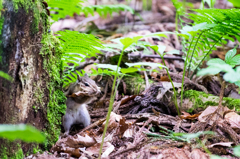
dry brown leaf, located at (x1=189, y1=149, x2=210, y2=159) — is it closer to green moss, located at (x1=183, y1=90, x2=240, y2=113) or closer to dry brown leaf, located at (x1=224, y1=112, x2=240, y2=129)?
dry brown leaf, located at (x1=224, y1=112, x2=240, y2=129)

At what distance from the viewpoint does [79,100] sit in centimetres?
286

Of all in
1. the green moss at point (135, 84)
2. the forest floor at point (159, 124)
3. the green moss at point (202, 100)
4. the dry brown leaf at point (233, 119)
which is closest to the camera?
the forest floor at point (159, 124)

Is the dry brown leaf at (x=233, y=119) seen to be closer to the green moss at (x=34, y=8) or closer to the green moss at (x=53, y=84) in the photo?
the green moss at (x=53, y=84)

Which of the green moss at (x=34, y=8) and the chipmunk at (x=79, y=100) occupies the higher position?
the green moss at (x=34, y=8)

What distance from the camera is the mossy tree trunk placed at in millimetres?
1660

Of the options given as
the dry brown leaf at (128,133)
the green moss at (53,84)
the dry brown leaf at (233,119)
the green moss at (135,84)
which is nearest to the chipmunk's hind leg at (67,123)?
the green moss at (53,84)

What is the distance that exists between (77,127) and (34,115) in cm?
119

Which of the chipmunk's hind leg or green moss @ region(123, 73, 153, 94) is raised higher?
green moss @ region(123, 73, 153, 94)

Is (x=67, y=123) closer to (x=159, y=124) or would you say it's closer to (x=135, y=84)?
(x=159, y=124)

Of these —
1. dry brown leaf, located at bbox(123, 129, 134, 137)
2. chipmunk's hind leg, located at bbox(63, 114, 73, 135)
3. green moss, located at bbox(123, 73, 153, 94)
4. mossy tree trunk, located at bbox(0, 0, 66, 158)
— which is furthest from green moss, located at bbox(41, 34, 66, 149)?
green moss, located at bbox(123, 73, 153, 94)

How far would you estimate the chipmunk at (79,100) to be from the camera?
9.31 feet

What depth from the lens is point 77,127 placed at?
10.1ft

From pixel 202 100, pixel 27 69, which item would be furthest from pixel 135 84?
pixel 27 69

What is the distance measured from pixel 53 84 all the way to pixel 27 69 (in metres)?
0.37
